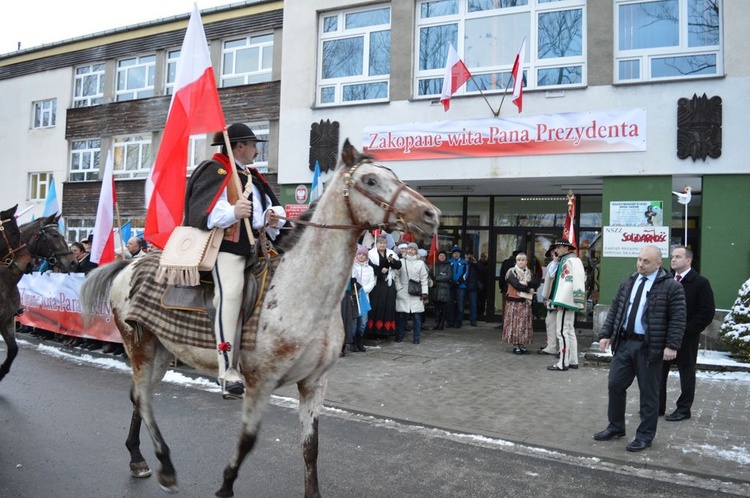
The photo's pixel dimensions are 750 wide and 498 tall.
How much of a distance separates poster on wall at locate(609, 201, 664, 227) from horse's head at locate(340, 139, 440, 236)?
10402mm

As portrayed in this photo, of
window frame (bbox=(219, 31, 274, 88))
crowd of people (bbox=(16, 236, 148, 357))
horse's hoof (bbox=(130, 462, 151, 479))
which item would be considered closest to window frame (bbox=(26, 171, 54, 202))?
window frame (bbox=(219, 31, 274, 88))

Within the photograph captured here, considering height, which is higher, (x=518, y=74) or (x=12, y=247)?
(x=518, y=74)

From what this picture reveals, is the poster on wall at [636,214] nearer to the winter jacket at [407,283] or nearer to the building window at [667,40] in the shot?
the building window at [667,40]

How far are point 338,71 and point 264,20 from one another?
16.6 ft

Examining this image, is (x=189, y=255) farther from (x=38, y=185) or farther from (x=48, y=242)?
(x=38, y=185)

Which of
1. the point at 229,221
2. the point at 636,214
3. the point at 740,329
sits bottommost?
the point at 740,329

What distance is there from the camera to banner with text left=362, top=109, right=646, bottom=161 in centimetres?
1255

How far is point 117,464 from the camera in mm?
4859

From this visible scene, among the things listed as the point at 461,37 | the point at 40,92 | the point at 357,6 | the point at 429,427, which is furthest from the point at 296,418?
the point at 40,92

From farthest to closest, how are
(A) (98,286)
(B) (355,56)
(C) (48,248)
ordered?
(B) (355,56) → (C) (48,248) → (A) (98,286)

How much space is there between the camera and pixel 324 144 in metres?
15.5

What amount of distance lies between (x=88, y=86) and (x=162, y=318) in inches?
909

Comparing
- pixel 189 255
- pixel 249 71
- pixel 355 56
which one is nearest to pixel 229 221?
pixel 189 255

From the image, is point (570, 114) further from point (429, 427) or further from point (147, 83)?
point (147, 83)
